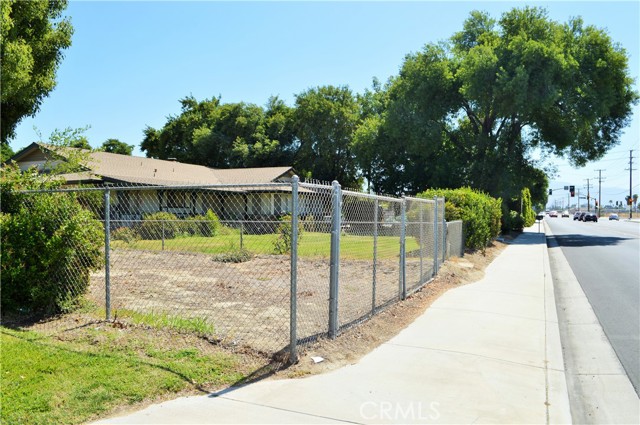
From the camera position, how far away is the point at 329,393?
15.5 feet

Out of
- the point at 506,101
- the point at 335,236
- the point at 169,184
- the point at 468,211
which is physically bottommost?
the point at 335,236

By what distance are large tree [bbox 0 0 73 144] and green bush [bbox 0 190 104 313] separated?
4337 millimetres

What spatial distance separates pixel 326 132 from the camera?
5050 cm

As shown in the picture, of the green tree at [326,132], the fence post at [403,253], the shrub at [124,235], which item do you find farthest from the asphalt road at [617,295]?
the green tree at [326,132]

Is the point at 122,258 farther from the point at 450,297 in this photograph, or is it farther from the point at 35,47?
the point at 450,297

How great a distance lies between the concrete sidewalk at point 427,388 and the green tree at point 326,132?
143ft

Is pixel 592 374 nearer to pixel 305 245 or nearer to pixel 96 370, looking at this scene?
pixel 96 370

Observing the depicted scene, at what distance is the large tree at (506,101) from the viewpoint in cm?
3198

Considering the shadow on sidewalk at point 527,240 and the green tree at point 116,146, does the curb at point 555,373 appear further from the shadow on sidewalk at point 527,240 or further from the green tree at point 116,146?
the green tree at point 116,146

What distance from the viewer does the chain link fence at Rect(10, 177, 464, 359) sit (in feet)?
20.4

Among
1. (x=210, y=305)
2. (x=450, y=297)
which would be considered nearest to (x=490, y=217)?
(x=450, y=297)

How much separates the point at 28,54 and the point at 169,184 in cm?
2019

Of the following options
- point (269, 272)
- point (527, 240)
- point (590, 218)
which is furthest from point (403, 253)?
point (590, 218)

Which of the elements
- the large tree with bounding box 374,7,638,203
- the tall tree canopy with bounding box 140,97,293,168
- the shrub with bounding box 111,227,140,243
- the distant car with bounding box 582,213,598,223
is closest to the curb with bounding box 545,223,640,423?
the shrub with bounding box 111,227,140,243
